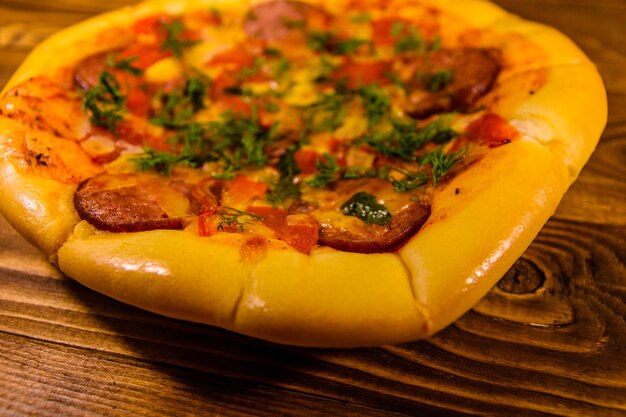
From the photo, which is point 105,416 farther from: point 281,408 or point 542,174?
point 542,174

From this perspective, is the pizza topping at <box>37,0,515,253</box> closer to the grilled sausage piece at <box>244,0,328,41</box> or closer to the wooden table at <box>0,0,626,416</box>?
the grilled sausage piece at <box>244,0,328,41</box>

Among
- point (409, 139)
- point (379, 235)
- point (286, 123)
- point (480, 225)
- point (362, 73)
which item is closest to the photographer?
point (480, 225)

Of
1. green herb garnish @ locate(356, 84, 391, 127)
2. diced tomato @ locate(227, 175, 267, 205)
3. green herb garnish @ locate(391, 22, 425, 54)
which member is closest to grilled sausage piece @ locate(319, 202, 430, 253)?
diced tomato @ locate(227, 175, 267, 205)

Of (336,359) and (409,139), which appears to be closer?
(336,359)

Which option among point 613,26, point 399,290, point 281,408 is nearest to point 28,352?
point 281,408

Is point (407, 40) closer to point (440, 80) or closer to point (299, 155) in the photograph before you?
point (440, 80)

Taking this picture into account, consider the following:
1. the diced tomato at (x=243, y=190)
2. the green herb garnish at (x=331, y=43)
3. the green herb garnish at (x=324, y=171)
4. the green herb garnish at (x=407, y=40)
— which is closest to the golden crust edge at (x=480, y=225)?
the green herb garnish at (x=324, y=171)

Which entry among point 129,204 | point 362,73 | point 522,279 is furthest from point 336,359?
point 362,73
